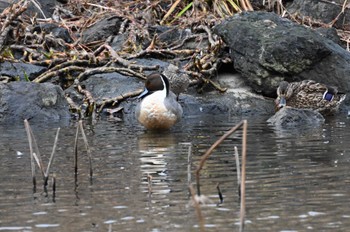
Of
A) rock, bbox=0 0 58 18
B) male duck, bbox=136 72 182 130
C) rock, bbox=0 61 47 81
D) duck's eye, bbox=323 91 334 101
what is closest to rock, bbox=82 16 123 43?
rock, bbox=0 0 58 18

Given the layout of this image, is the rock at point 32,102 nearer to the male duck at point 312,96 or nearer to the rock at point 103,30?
the rock at point 103,30

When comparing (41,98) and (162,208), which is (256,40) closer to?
(41,98)

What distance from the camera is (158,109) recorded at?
1273cm

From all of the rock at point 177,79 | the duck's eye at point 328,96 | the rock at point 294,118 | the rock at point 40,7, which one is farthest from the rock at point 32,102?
the duck's eye at point 328,96

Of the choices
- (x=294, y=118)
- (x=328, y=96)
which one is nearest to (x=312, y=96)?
(x=328, y=96)

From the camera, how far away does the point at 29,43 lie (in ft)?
54.9

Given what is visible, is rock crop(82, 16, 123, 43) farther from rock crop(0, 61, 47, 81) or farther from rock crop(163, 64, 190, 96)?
rock crop(163, 64, 190, 96)

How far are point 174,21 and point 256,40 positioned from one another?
2674 mm

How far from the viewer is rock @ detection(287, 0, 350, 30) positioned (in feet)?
60.8

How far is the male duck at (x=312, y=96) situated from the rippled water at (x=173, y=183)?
2223 millimetres

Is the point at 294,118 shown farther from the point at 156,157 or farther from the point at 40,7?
the point at 40,7

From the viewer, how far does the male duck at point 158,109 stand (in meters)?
12.7

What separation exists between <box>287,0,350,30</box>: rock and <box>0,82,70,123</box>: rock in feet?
18.9

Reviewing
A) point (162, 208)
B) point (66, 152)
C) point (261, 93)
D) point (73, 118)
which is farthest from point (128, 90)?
point (162, 208)
